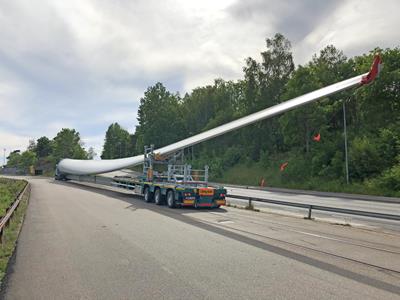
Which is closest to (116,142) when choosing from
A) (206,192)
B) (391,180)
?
(391,180)

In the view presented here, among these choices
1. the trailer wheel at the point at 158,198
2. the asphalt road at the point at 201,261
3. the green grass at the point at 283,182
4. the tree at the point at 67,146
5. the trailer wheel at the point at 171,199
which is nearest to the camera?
the asphalt road at the point at 201,261

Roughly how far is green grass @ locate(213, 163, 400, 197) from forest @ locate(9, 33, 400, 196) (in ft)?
0.30

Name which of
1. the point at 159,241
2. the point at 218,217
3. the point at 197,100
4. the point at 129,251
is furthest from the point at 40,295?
the point at 197,100

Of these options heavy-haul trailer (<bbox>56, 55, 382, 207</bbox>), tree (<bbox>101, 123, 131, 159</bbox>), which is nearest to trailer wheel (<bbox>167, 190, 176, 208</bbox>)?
heavy-haul trailer (<bbox>56, 55, 382, 207</bbox>)

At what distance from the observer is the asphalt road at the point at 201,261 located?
538cm

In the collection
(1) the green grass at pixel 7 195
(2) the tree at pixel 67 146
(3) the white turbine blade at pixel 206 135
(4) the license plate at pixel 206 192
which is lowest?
(1) the green grass at pixel 7 195

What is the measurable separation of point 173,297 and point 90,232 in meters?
6.06

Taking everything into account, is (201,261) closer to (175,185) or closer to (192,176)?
(175,185)

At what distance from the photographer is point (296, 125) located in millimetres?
38594

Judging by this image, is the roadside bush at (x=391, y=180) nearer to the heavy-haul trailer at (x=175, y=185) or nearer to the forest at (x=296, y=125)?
the forest at (x=296, y=125)

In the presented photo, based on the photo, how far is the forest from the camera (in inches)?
1234

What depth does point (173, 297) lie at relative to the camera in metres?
5.06

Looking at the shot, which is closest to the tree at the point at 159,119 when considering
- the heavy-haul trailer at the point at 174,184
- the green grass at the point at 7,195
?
the green grass at the point at 7,195

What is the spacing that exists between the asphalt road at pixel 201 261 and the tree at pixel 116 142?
10458 cm
